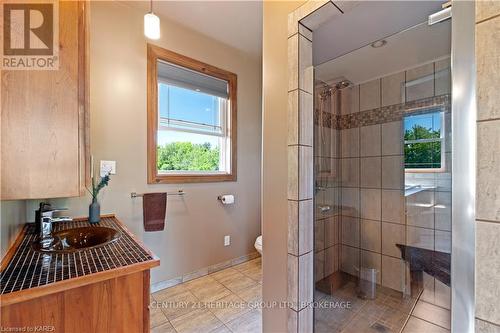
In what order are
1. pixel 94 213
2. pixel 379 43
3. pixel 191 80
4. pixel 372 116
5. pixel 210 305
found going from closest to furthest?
pixel 379 43, pixel 94 213, pixel 372 116, pixel 210 305, pixel 191 80

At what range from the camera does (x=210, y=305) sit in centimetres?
192

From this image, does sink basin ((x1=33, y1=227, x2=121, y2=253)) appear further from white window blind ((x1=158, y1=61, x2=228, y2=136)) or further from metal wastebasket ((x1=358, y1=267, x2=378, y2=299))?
metal wastebasket ((x1=358, y1=267, x2=378, y2=299))

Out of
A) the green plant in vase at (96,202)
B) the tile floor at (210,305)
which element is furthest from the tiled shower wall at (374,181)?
the green plant in vase at (96,202)

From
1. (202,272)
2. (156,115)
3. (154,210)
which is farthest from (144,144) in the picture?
(202,272)

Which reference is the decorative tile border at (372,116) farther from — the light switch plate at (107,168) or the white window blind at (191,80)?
the light switch plate at (107,168)

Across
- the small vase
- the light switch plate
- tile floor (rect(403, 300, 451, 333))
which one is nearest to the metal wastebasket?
tile floor (rect(403, 300, 451, 333))

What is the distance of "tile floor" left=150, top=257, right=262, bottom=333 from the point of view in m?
1.67

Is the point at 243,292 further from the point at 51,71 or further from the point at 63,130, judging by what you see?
the point at 51,71

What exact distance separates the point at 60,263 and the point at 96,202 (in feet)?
3.06

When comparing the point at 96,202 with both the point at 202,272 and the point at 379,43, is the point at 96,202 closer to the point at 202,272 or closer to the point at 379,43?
the point at 202,272

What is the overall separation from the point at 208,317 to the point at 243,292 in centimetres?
45

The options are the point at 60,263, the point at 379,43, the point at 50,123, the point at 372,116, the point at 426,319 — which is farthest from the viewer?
the point at 372,116

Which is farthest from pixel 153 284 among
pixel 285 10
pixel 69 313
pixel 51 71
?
pixel 285 10

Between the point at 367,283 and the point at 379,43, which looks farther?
the point at 367,283
